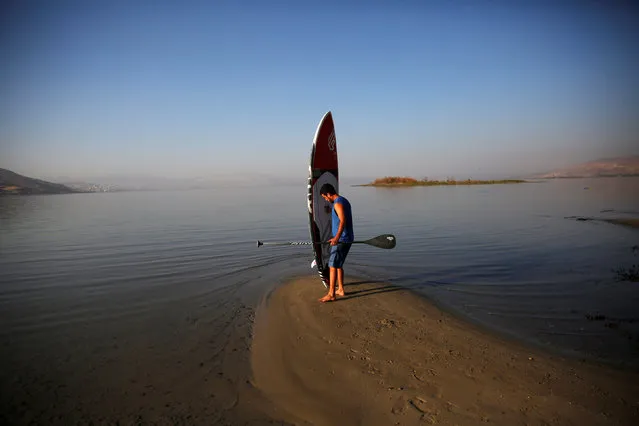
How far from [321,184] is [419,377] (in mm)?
4884

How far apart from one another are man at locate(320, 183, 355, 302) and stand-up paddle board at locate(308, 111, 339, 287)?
643 mm

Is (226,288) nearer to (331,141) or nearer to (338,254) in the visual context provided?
(338,254)

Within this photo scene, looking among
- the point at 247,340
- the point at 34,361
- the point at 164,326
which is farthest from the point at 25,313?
the point at 247,340

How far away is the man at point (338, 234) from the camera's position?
645 centimetres

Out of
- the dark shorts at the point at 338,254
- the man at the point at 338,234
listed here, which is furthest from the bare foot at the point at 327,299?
the dark shorts at the point at 338,254

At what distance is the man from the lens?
6.45m

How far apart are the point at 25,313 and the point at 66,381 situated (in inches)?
124

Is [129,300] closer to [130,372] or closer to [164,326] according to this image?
[164,326]

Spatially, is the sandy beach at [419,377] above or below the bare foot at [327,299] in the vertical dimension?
below

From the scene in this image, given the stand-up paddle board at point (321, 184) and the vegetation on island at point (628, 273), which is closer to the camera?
the stand-up paddle board at point (321, 184)

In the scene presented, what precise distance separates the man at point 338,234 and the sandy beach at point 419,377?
3.40ft

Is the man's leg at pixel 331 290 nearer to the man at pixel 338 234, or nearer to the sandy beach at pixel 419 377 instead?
the man at pixel 338 234

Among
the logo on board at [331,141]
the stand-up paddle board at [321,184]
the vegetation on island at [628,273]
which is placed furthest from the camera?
the logo on board at [331,141]

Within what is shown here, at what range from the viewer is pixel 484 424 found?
10.1 ft
